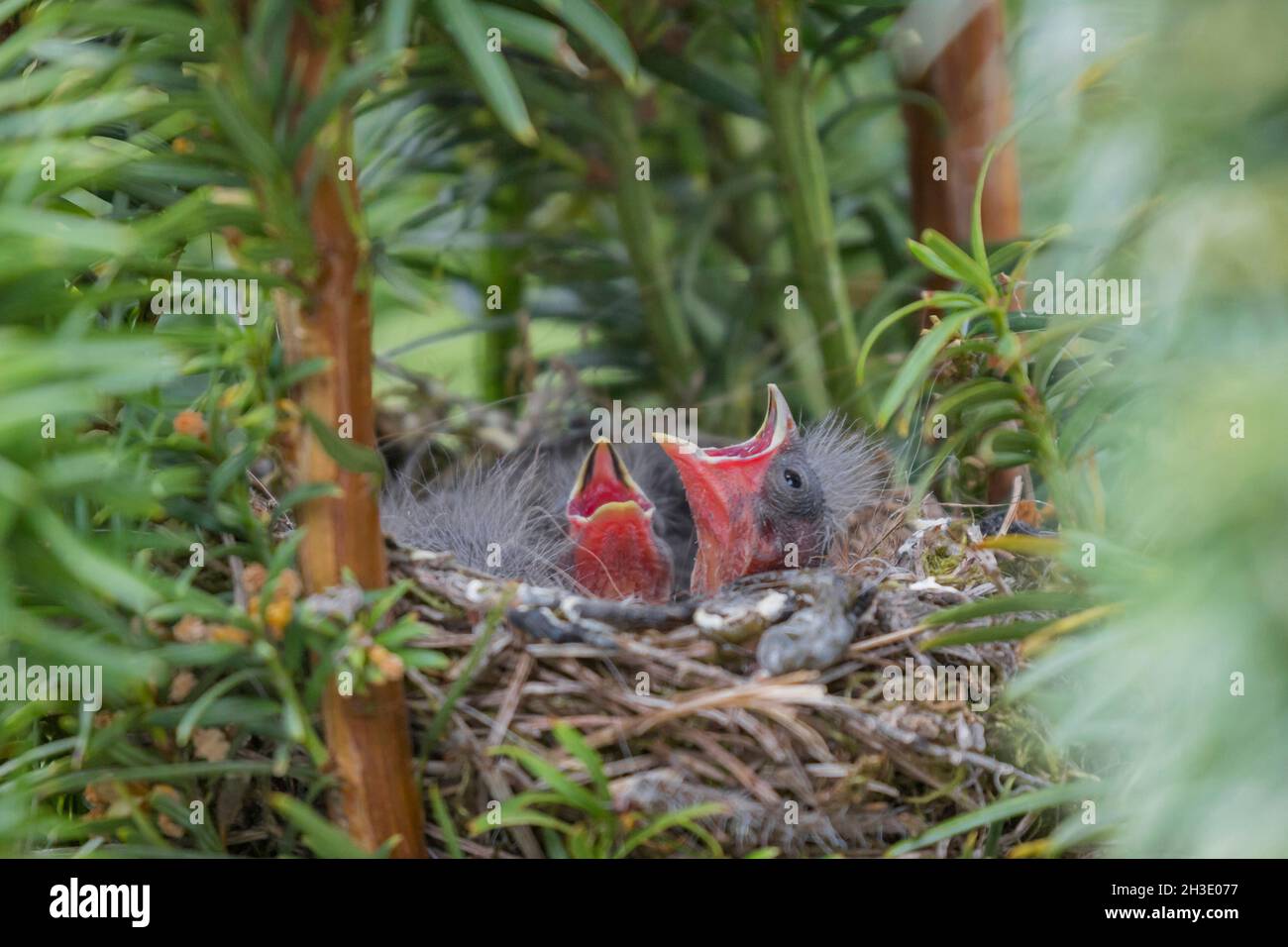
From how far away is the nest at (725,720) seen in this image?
0.62 metres

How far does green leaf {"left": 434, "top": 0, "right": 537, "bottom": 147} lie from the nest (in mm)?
260

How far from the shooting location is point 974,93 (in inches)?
40.0

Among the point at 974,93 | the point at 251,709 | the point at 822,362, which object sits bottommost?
the point at 251,709

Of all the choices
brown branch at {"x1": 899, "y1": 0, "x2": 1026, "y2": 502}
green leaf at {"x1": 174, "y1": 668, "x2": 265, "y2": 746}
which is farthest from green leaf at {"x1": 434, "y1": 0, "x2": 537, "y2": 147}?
brown branch at {"x1": 899, "y1": 0, "x2": 1026, "y2": 502}

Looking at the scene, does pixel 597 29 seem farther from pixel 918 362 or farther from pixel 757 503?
pixel 757 503

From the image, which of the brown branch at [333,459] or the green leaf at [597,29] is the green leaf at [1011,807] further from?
the green leaf at [597,29]

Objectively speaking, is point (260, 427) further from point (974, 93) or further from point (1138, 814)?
point (974, 93)

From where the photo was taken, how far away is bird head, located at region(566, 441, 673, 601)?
959 millimetres

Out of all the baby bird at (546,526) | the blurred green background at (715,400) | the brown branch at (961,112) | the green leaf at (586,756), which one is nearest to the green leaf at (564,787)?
the green leaf at (586,756)

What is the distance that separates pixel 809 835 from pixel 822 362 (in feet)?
1.75

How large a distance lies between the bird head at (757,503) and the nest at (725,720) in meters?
0.23

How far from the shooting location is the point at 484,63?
20.6 inches

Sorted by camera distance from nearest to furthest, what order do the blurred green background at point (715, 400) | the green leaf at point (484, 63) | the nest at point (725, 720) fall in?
the blurred green background at point (715, 400)
the green leaf at point (484, 63)
the nest at point (725, 720)
